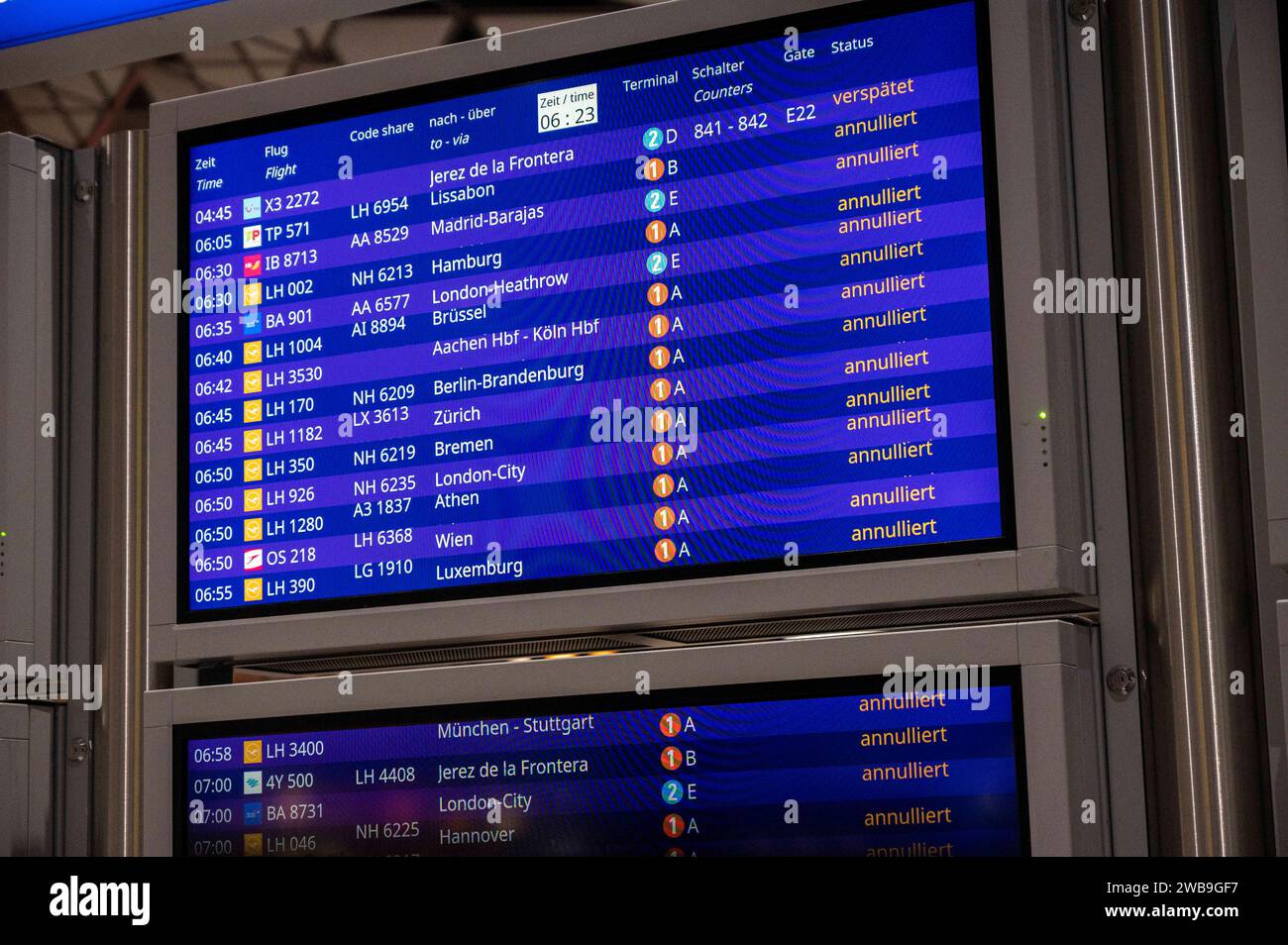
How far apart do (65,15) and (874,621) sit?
227 cm

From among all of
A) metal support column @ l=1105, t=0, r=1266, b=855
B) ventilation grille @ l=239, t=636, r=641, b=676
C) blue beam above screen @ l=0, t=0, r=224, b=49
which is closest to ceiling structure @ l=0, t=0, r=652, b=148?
blue beam above screen @ l=0, t=0, r=224, b=49

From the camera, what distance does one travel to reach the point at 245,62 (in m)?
3.53

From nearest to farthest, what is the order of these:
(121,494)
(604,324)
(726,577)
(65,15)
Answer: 1. (726,577)
2. (604,324)
3. (121,494)
4. (65,15)

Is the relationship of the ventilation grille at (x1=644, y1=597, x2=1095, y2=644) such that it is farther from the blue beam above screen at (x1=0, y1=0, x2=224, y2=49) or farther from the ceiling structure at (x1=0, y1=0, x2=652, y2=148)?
the blue beam above screen at (x1=0, y1=0, x2=224, y2=49)

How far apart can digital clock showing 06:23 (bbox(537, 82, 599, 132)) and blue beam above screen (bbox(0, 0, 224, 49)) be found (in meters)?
0.94

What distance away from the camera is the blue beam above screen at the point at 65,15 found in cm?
346

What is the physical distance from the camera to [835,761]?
2.55 m

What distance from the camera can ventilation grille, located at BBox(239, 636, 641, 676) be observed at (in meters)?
2.83

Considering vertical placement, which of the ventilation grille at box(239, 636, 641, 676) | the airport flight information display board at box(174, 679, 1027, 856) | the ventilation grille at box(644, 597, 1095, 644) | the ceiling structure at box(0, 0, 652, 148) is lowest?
the airport flight information display board at box(174, 679, 1027, 856)

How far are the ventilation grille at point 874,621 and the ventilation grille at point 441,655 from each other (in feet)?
0.39

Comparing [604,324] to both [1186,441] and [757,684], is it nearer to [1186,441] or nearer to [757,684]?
[757,684]

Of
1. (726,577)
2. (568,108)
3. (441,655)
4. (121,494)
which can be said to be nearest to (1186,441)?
(726,577)
